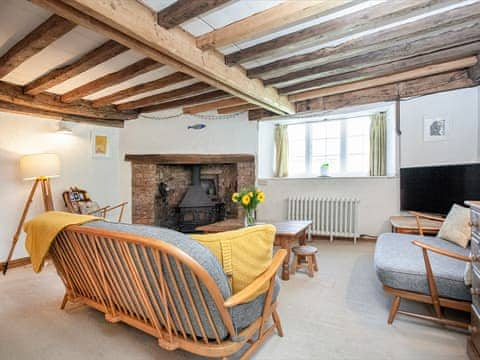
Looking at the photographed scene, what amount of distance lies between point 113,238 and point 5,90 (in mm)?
3178

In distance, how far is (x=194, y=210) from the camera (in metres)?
5.18

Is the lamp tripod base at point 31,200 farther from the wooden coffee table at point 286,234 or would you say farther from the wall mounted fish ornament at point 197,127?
the wall mounted fish ornament at point 197,127

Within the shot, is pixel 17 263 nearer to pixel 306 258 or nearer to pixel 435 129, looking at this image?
pixel 306 258

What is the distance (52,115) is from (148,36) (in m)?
2.86

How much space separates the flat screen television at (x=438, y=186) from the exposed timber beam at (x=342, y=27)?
2066 mm

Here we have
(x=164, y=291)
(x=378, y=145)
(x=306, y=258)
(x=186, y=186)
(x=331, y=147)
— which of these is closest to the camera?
(x=164, y=291)

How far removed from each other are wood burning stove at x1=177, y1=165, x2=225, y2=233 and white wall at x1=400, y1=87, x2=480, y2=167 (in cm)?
343

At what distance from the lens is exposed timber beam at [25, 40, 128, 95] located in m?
2.35

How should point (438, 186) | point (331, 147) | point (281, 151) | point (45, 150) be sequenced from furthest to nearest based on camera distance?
point (281, 151) → point (331, 147) → point (45, 150) → point (438, 186)

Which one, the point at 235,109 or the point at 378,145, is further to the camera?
the point at 235,109

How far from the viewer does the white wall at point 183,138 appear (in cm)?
479

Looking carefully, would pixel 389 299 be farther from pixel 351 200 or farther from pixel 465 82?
pixel 465 82

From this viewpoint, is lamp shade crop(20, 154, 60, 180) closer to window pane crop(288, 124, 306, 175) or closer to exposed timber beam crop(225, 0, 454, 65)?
exposed timber beam crop(225, 0, 454, 65)

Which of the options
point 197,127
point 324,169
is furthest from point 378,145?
point 197,127
